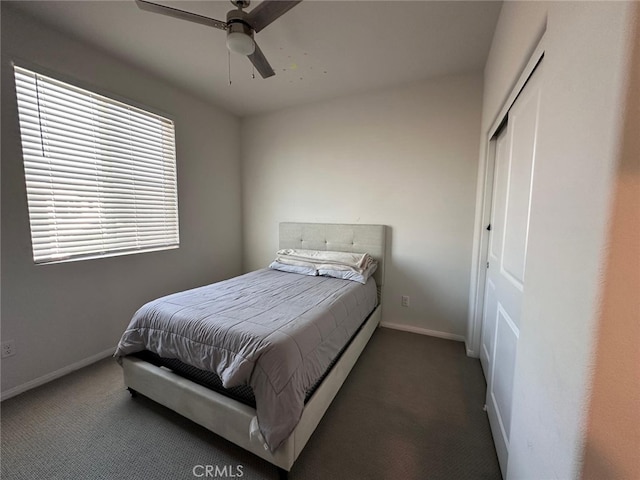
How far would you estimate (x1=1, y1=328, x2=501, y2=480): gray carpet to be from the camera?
1.26m

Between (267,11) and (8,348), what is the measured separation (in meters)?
2.78

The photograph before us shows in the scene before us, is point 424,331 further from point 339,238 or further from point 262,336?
point 262,336

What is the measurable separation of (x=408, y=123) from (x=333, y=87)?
901 millimetres

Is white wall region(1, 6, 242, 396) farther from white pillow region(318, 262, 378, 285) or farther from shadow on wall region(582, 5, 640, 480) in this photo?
shadow on wall region(582, 5, 640, 480)

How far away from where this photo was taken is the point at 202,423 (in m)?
1.40

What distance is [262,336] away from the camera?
129 cm

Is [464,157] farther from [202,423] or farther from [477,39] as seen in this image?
[202,423]

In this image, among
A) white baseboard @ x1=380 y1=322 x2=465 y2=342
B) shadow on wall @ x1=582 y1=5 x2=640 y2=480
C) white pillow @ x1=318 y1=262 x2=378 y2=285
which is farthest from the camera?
white baseboard @ x1=380 y1=322 x2=465 y2=342

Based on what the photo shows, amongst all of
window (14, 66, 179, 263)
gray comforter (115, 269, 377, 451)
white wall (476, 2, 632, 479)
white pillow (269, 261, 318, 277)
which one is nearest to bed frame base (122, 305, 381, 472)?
gray comforter (115, 269, 377, 451)

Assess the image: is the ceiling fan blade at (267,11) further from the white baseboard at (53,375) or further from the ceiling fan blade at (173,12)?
the white baseboard at (53,375)

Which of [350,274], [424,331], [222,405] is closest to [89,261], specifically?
[222,405]

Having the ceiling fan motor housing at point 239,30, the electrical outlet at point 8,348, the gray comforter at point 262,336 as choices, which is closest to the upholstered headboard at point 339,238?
the gray comforter at point 262,336

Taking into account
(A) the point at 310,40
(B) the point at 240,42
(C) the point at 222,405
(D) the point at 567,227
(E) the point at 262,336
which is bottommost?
(C) the point at 222,405

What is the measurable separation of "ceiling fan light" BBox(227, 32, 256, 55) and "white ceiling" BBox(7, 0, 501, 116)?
0.48 metres
